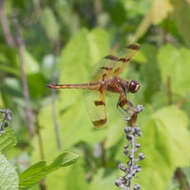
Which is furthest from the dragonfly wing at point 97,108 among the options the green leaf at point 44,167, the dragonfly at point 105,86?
the green leaf at point 44,167

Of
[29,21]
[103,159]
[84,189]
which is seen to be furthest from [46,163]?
[29,21]

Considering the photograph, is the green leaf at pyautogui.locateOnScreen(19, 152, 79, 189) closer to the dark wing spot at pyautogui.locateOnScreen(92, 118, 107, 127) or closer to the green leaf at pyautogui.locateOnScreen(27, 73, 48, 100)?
the dark wing spot at pyautogui.locateOnScreen(92, 118, 107, 127)

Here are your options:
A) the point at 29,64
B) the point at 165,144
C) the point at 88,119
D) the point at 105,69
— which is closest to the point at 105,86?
the point at 105,69

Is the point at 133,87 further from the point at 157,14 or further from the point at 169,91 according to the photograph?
the point at 157,14

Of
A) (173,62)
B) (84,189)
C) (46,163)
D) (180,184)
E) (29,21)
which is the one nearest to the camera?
(46,163)

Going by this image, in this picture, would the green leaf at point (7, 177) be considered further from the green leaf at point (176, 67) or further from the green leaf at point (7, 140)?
the green leaf at point (176, 67)

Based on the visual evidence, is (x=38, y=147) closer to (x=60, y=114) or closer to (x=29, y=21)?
(x=60, y=114)

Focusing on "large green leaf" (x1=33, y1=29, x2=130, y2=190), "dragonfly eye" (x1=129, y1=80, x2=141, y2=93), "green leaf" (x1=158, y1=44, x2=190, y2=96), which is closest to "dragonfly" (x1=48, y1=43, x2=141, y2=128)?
"dragonfly eye" (x1=129, y1=80, x2=141, y2=93)
